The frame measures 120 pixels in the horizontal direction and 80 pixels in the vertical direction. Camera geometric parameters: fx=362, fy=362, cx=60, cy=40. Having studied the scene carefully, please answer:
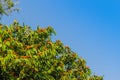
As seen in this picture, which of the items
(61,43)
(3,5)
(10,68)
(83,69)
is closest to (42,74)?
(10,68)

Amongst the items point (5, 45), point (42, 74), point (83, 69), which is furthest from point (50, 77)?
point (83, 69)

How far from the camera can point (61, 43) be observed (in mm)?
31094

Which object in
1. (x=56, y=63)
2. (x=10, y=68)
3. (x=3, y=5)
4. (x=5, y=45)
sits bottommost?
(x=10, y=68)

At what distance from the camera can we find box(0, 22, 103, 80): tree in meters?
21.2

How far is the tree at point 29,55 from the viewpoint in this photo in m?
21.2

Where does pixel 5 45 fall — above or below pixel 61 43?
below

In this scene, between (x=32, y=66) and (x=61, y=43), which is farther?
(x=61, y=43)

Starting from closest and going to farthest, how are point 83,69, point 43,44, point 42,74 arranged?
point 42,74
point 43,44
point 83,69

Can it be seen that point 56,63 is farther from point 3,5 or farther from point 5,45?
point 3,5

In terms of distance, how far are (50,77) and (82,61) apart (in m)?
9.56

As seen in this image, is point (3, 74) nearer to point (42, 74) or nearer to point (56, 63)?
point (42, 74)

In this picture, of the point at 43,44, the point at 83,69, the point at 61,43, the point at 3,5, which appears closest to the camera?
the point at 43,44

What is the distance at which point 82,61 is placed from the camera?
1346 inches

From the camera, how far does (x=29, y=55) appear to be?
22.3 metres
